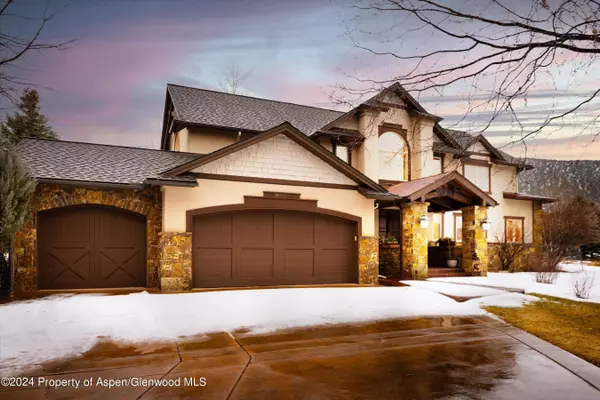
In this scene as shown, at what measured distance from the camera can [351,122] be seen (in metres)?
17.4

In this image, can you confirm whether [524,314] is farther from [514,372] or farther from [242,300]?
[242,300]

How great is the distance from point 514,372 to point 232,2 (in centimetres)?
754

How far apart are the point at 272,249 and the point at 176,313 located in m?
5.14

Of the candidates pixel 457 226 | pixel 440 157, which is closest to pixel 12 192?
pixel 440 157

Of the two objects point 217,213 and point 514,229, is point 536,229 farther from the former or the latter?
point 217,213

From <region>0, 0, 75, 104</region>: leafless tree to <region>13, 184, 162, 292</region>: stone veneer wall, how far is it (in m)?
5.55

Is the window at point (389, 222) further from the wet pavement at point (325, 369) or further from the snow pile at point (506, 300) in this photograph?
the wet pavement at point (325, 369)

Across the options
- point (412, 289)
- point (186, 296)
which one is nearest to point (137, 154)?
point (186, 296)

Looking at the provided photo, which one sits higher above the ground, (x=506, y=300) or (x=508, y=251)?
(x=508, y=251)

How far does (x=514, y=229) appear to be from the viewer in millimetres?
21422

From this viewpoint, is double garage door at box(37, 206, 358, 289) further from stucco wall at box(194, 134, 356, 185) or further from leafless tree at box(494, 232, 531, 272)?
leafless tree at box(494, 232, 531, 272)

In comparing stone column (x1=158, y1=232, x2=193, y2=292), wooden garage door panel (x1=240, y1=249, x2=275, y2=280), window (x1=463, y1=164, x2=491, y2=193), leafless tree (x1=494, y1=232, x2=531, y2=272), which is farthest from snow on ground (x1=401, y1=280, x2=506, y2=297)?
window (x1=463, y1=164, x2=491, y2=193)

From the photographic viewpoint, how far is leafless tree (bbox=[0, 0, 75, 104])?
5941 millimetres

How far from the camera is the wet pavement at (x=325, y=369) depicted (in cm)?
434
